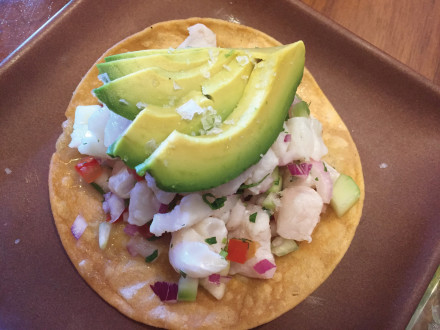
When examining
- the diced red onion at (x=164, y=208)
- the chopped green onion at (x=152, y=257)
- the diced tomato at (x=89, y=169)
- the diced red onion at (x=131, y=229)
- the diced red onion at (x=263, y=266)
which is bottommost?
the diced red onion at (x=263, y=266)

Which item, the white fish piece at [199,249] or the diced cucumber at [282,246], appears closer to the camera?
the white fish piece at [199,249]

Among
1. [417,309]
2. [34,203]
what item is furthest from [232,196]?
[417,309]

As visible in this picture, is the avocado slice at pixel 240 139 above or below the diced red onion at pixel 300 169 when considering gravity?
above

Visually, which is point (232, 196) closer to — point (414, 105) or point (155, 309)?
point (155, 309)

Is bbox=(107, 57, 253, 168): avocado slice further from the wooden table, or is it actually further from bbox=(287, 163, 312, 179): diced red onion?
the wooden table

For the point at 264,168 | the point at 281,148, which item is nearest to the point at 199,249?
the point at 264,168

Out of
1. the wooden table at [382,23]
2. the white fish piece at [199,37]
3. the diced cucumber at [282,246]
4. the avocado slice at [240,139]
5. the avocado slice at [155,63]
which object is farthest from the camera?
the wooden table at [382,23]

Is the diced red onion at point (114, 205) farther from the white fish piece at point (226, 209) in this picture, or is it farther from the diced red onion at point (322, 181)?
the diced red onion at point (322, 181)

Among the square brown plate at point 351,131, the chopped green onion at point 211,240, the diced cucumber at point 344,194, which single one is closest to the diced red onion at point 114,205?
the square brown plate at point 351,131
